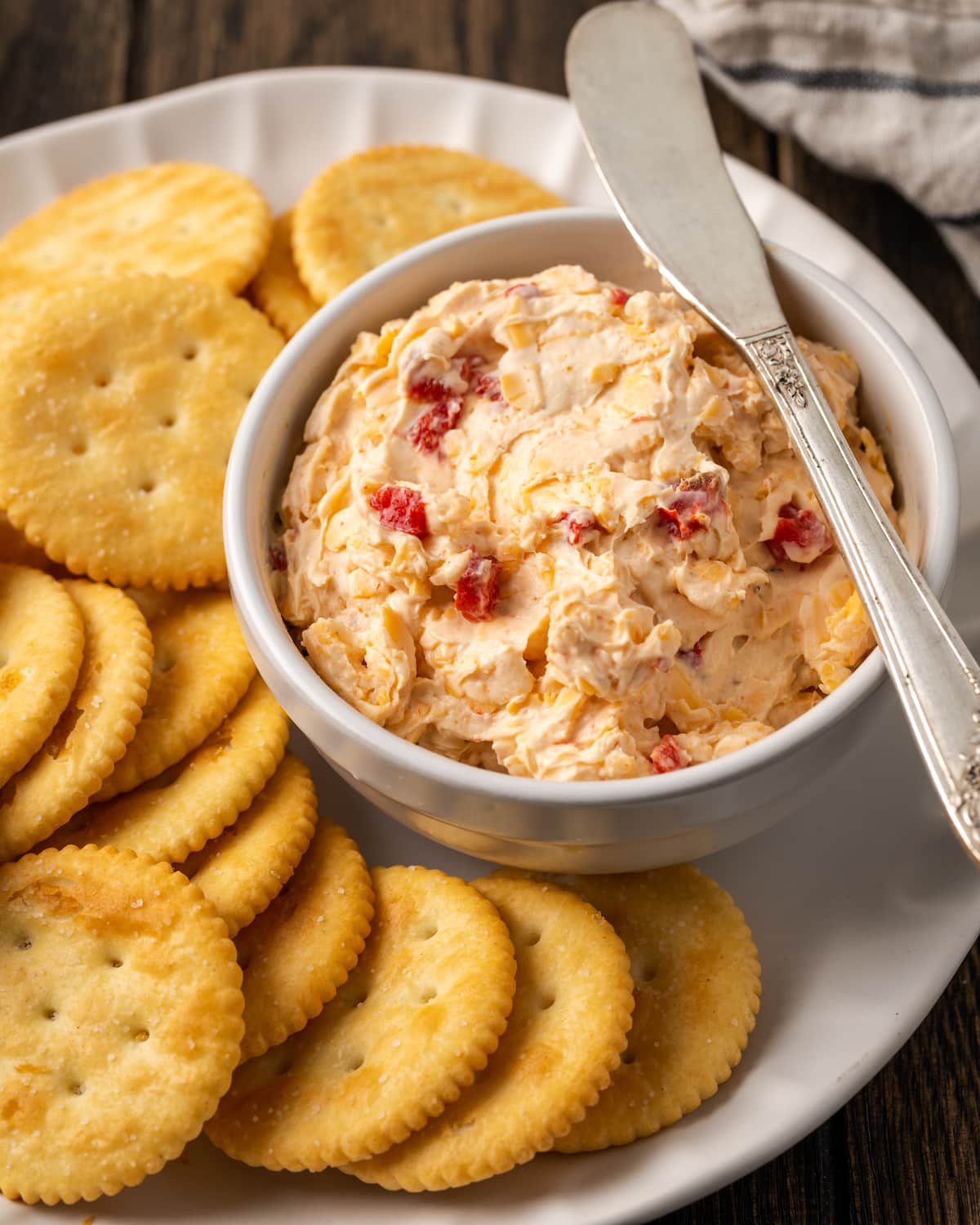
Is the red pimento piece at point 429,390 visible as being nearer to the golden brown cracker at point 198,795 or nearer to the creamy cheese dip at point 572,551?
the creamy cheese dip at point 572,551

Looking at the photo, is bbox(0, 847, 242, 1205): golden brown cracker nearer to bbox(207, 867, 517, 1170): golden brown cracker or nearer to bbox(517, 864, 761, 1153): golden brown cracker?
bbox(207, 867, 517, 1170): golden brown cracker

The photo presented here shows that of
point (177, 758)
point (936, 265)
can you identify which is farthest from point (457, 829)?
point (936, 265)

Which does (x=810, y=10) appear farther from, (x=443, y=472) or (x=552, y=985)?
→ (x=552, y=985)

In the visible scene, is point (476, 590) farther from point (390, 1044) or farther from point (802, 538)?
point (390, 1044)

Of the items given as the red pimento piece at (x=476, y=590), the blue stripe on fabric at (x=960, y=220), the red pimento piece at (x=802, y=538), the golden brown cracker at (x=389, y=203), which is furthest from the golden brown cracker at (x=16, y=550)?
the blue stripe on fabric at (x=960, y=220)

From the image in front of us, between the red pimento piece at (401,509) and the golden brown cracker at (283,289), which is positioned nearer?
the red pimento piece at (401,509)

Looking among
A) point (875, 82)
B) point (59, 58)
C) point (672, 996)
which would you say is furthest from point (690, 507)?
point (59, 58)
